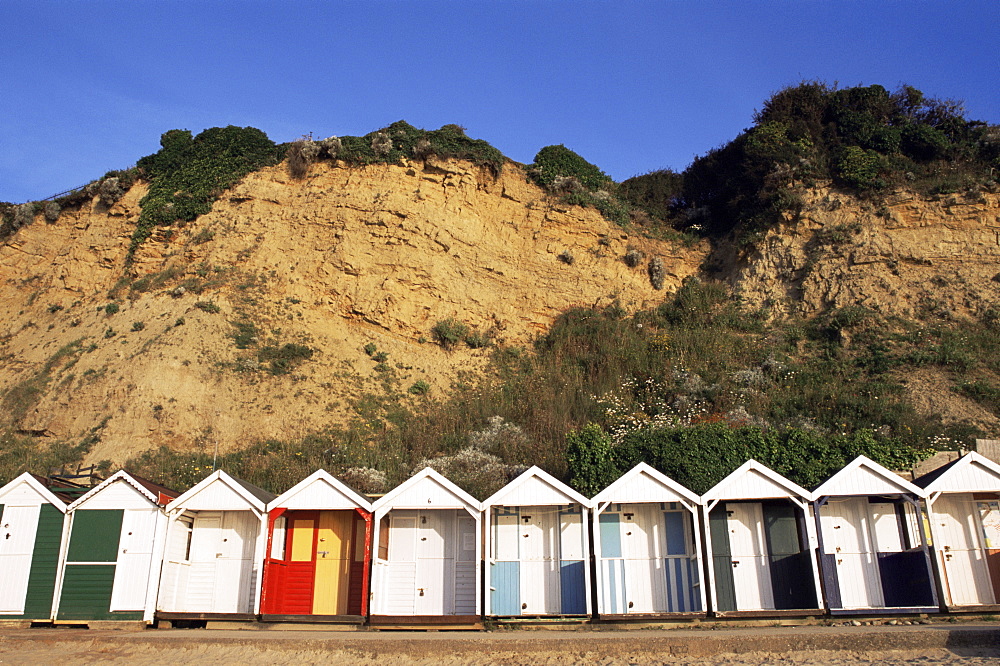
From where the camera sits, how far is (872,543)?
52.5 ft

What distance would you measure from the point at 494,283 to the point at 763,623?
21.3 meters

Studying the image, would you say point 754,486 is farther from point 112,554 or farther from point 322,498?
point 112,554

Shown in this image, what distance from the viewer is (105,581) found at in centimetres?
1566

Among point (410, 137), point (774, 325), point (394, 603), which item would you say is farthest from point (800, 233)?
point (394, 603)

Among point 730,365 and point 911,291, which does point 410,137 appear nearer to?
point 730,365

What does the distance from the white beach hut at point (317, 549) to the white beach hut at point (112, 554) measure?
92.8 inches

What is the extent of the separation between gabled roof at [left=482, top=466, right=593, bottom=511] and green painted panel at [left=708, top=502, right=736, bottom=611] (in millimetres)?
2778

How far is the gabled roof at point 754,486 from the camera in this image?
15492 mm

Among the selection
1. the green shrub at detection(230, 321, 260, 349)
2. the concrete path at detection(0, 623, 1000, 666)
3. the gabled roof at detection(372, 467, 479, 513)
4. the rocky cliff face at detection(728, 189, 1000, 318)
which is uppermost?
the rocky cliff face at detection(728, 189, 1000, 318)

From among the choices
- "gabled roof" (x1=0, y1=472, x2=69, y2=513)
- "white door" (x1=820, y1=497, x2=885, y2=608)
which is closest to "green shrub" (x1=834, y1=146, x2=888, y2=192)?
"white door" (x1=820, y1=497, x2=885, y2=608)

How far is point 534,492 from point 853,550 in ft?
22.3

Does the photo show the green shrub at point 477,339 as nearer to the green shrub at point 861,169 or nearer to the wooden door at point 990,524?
the green shrub at point 861,169

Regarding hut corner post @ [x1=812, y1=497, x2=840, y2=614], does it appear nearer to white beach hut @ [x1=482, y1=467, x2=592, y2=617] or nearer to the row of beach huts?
the row of beach huts

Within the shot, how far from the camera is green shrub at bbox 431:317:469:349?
3136cm
